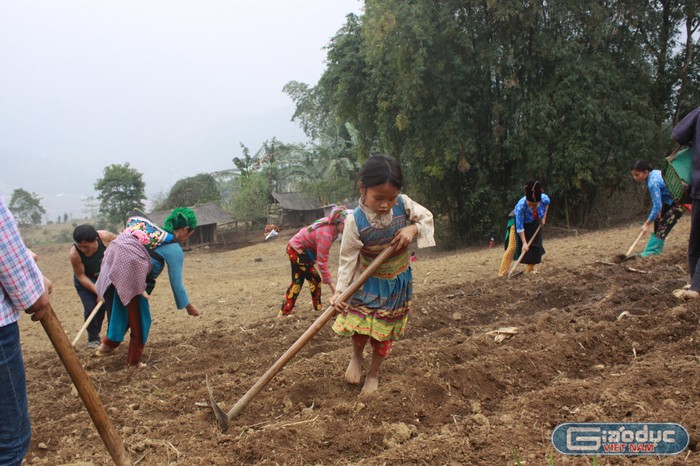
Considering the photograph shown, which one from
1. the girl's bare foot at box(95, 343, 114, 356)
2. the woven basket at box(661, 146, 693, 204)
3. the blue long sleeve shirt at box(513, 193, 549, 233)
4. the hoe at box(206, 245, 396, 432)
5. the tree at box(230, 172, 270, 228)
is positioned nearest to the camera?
the hoe at box(206, 245, 396, 432)

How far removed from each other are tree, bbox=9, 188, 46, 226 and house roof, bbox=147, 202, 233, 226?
22068 mm

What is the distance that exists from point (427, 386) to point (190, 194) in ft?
110

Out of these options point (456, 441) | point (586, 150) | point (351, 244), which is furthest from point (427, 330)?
point (586, 150)

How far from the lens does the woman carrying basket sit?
6.96m

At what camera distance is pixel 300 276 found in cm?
597

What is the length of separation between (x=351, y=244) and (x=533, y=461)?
5.27 feet

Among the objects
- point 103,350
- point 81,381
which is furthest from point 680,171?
point 103,350

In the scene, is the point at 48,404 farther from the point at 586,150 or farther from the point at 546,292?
the point at 586,150

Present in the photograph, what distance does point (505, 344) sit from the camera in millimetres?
4051

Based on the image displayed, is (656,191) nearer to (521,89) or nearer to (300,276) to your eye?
(300,276)

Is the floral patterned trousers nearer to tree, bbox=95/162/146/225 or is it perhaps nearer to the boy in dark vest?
the boy in dark vest

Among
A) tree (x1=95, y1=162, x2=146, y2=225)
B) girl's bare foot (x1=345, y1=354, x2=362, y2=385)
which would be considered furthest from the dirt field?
tree (x1=95, y1=162, x2=146, y2=225)

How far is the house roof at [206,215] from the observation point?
27625 mm

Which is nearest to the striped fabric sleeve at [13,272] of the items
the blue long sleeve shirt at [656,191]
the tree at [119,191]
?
the blue long sleeve shirt at [656,191]
